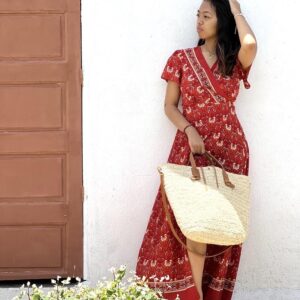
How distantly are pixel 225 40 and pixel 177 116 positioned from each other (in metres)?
0.52

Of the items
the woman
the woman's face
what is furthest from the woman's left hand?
the woman's face

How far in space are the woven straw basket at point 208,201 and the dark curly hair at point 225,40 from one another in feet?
1.71

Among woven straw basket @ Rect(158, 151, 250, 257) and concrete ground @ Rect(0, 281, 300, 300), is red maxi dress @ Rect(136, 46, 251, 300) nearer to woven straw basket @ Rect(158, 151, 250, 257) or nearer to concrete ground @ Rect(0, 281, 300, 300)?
woven straw basket @ Rect(158, 151, 250, 257)

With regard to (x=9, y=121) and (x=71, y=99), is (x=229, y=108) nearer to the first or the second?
(x=71, y=99)

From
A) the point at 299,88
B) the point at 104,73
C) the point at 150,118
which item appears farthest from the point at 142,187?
the point at 299,88

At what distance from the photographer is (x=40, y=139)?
4613 mm

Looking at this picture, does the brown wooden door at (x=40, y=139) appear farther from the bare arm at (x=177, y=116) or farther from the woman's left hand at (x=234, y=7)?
the woman's left hand at (x=234, y=7)

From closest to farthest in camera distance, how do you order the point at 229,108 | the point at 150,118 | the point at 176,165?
the point at 176,165
the point at 229,108
the point at 150,118

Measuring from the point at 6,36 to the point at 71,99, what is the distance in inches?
21.8

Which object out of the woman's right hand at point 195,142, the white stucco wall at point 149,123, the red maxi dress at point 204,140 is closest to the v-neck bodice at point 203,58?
the red maxi dress at point 204,140

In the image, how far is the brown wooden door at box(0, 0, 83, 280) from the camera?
4570 millimetres

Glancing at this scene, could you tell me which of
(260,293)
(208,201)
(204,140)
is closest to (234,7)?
(204,140)

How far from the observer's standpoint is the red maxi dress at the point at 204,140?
4.25 meters

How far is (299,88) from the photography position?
181 inches
